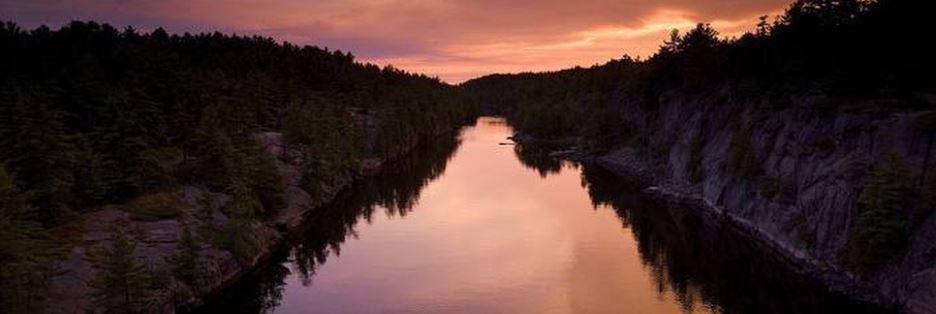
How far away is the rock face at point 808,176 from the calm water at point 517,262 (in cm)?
309

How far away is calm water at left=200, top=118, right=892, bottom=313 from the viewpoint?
179 ft

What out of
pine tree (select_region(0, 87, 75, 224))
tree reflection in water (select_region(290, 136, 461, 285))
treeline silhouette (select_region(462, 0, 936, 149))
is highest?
treeline silhouette (select_region(462, 0, 936, 149))

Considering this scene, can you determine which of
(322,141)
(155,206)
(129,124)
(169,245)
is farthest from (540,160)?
(169,245)

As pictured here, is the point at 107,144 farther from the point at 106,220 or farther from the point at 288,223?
the point at 288,223

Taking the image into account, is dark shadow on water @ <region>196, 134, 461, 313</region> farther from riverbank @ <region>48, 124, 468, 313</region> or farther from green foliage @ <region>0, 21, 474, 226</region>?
green foliage @ <region>0, 21, 474, 226</region>

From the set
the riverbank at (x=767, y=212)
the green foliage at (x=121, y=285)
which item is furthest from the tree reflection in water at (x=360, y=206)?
the riverbank at (x=767, y=212)

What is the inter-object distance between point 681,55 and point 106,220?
10397cm

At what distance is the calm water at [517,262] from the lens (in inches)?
2151

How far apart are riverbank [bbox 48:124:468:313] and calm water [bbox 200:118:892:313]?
5.89ft

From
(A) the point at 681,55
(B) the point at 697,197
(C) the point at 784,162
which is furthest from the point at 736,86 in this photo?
(A) the point at 681,55

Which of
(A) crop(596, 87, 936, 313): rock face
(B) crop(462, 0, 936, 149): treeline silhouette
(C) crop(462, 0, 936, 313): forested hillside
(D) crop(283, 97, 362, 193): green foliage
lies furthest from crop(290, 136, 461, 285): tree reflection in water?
(B) crop(462, 0, 936, 149): treeline silhouette

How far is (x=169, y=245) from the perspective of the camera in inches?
2299

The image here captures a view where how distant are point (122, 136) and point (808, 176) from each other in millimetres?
65459

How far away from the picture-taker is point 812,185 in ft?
217
